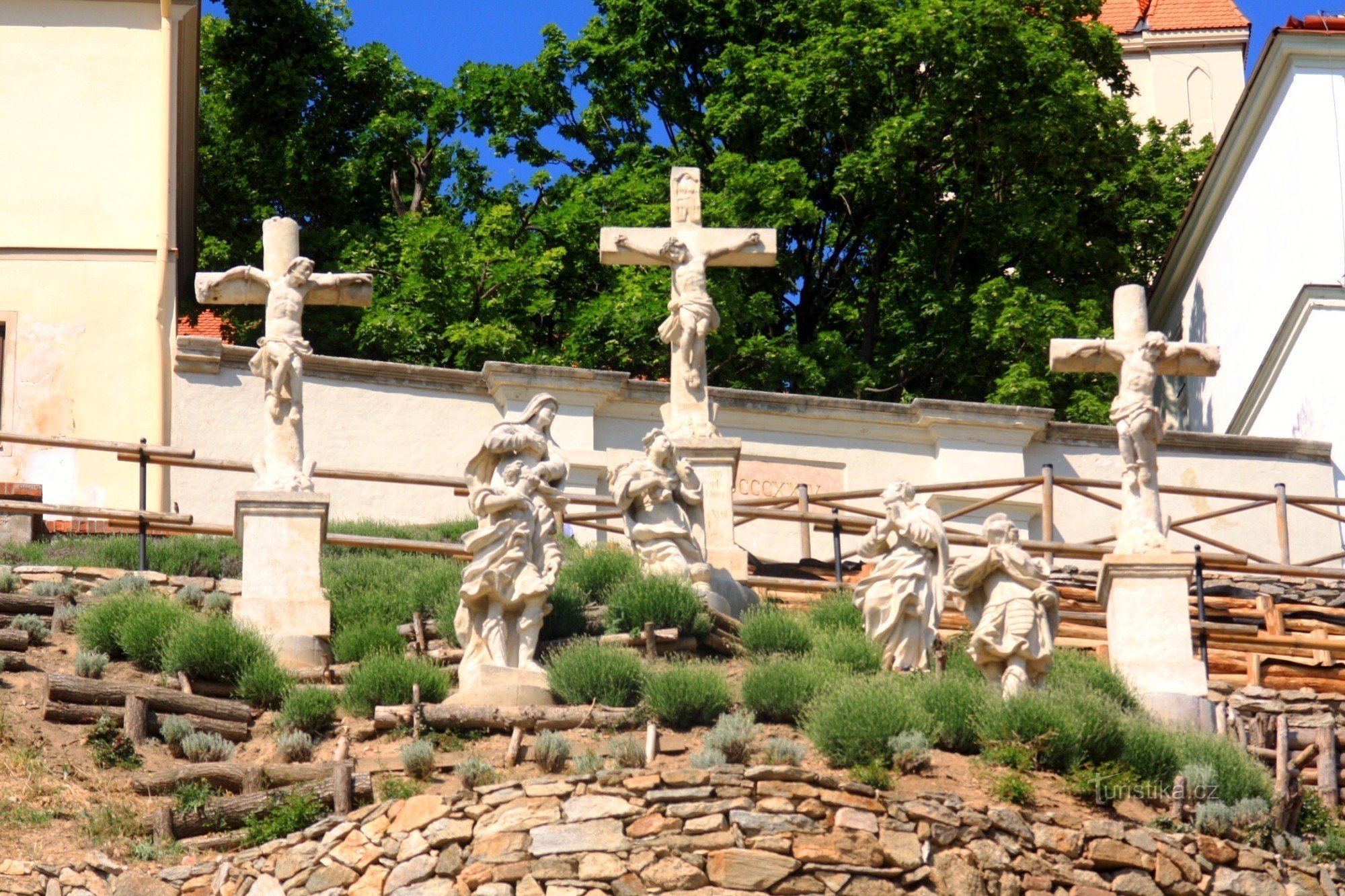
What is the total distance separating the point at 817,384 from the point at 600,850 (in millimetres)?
15719

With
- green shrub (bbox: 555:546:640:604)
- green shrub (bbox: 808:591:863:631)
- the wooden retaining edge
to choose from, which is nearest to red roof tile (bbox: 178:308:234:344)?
green shrub (bbox: 555:546:640:604)

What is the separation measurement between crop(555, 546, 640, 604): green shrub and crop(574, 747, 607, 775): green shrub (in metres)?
3.19

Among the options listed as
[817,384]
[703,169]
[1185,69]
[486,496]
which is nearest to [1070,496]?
[817,384]

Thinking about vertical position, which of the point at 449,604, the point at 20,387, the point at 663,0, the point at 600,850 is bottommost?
the point at 600,850

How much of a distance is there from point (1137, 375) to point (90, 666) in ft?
27.1

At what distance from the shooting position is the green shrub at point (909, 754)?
54.6 feet

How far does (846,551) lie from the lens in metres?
25.9

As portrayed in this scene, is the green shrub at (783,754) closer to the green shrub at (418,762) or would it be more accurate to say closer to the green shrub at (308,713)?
the green shrub at (418,762)

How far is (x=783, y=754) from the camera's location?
16516mm

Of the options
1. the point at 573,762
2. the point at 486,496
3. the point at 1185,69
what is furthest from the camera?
the point at 1185,69

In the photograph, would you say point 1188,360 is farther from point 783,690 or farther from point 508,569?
point 508,569

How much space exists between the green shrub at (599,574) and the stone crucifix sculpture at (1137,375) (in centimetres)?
371

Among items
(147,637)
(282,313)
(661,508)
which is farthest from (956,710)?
(282,313)

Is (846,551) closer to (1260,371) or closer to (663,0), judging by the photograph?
(1260,371)
